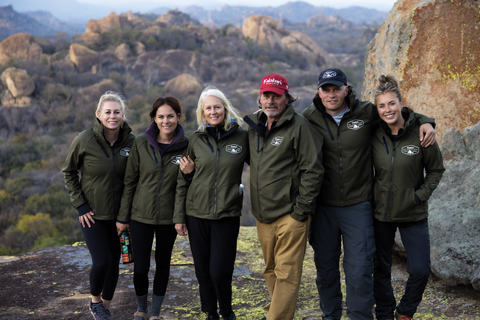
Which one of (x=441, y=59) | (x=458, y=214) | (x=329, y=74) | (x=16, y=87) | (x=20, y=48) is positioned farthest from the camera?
(x=20, y=48)

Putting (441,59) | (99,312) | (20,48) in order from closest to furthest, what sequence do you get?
1. (99,312)
2. (441,59)
3. (20,48)

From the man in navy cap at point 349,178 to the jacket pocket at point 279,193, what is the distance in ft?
1.15

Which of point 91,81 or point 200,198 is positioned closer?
point 200,198

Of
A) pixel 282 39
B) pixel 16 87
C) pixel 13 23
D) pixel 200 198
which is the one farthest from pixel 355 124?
pixel 13 23

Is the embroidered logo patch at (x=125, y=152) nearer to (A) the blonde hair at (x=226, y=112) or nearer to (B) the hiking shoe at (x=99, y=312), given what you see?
(A) the blonde hair at (x=226, y=112)

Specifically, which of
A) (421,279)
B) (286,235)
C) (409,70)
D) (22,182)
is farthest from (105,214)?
(22,182)

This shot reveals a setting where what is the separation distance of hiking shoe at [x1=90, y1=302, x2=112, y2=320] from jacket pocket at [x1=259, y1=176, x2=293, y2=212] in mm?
1806

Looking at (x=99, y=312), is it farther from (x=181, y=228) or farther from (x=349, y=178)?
(x=349, y=178)

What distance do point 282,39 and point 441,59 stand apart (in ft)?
196

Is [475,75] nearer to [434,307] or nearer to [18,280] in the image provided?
[434,307]

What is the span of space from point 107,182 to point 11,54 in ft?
151

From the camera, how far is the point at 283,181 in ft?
10.6

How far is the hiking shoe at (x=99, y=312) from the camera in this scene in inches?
148

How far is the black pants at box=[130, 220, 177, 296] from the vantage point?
11.8 ft
